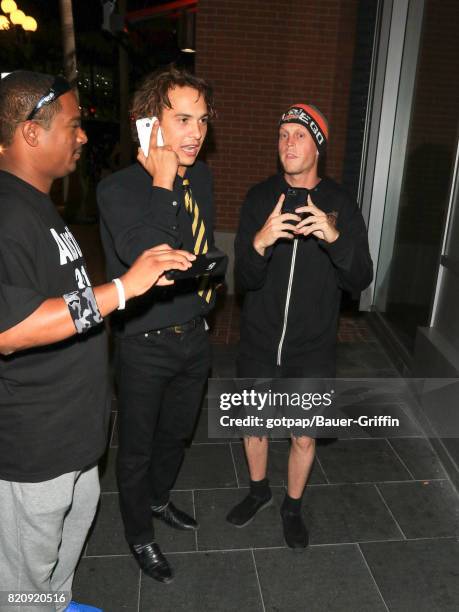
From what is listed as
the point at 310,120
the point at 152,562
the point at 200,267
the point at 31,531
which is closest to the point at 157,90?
the point at 310,120

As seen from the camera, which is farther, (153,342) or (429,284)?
(429,284)

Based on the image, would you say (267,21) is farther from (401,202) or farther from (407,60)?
(401,202)

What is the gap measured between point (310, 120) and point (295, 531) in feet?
7.53

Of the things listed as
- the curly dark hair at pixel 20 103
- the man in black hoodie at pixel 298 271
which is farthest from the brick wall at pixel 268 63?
the curly dark hair at pixel 20 103

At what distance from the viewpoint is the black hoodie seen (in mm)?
2852

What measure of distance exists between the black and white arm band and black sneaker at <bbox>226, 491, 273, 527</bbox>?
202cm

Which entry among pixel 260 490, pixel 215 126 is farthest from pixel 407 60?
pixel 260 490

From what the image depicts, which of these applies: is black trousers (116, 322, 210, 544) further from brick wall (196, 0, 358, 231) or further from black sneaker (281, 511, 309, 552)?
brick wall (196, 0, 358, 231)

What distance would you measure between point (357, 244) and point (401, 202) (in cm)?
411

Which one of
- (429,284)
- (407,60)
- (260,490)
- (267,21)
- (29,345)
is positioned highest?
(267,21)

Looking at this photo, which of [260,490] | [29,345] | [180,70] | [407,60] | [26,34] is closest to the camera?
[29,345]

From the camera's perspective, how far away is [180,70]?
253 cm

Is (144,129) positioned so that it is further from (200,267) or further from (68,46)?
(68,46)

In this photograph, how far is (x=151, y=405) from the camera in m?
2.65
